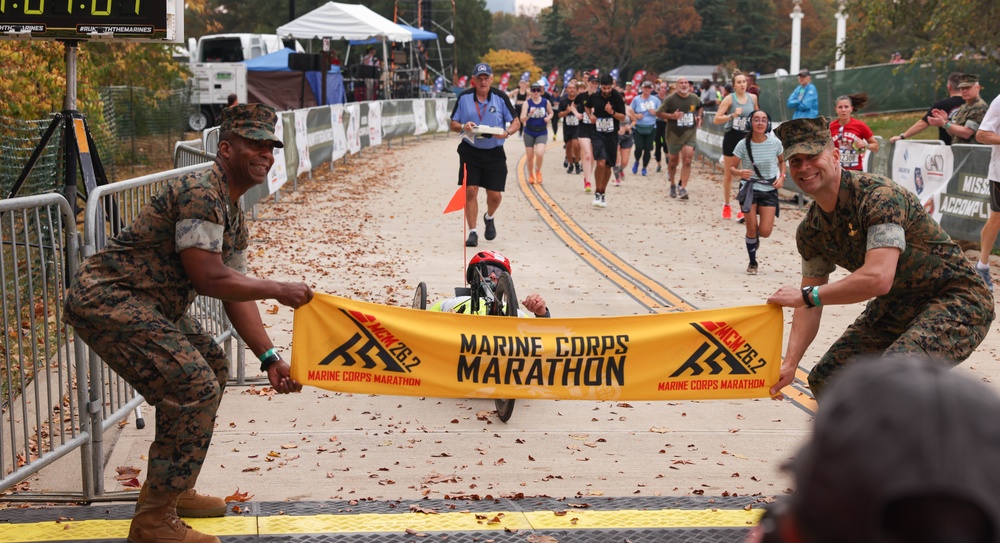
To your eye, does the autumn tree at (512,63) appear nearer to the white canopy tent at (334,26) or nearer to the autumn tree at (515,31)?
the autumn tree at (515,31)

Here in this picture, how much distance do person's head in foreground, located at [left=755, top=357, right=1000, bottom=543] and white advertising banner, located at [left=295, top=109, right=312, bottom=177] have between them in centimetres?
1864

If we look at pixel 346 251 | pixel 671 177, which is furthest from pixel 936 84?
pixel 346 251

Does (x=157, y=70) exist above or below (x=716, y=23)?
below

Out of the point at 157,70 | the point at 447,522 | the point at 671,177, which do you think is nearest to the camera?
the point at 447,522

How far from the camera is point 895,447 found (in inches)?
46.9

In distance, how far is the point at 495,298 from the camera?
6.83m

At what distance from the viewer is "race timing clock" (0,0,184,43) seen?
8.95m

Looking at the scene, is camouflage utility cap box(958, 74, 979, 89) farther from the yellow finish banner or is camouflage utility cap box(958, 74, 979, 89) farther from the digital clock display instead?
the yellow finish banner

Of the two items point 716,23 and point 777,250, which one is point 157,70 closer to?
point 777,250

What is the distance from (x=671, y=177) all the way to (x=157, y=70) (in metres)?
10.8

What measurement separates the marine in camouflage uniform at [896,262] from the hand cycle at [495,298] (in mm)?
2074

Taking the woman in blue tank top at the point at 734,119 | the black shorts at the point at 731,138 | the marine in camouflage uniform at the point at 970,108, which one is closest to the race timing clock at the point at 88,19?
the woman in blue tank top at the point at 734,119

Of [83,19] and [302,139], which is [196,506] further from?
[302,139]

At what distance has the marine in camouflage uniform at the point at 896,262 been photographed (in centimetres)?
449
